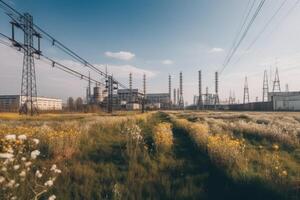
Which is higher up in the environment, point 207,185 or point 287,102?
point 287,102

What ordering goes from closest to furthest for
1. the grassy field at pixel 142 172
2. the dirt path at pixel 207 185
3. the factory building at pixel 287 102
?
the grassy field at pixel 142 172, the dirt path at pixel 207 185, the factory building at pixel 287 102

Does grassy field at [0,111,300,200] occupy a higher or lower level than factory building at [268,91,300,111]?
lower

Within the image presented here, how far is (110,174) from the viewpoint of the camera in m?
5.91

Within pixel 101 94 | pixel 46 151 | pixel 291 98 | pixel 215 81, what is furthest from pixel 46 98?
pixel 46 151

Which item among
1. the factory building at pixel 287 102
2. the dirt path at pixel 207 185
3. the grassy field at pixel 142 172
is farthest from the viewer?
the factory building at pixel 287 102

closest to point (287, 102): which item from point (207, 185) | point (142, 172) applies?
point (207, 185)

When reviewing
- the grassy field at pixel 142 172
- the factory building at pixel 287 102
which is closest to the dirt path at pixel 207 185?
the grassy field at pixel 142 172

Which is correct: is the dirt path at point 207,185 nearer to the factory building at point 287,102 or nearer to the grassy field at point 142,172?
the grassy field at point 142,172

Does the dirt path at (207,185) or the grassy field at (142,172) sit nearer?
the grassy field at (142,172)

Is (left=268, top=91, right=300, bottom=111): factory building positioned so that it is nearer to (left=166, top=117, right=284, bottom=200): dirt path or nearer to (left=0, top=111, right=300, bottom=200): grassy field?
(left=0, top=111, right=300, bottom=200): grassy field

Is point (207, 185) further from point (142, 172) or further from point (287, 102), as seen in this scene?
point (287, 102)

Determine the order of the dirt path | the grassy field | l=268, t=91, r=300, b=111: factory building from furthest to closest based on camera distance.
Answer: l=268, t=91, r=300, b=111: factory building → the dirt path → the grassy field

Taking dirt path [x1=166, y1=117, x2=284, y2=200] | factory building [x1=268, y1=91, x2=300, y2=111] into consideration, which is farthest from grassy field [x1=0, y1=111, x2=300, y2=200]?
factory building [x1=268, y1=91, x2=300, y2=111]

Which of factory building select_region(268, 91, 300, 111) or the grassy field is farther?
factory building select_region(268, 91, 300, 111)
